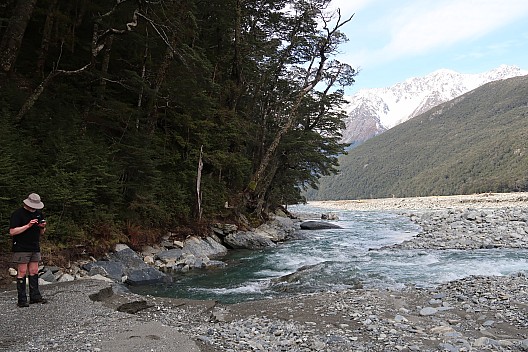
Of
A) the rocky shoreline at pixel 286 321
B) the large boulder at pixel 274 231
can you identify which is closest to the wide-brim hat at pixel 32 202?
the rocky shoreline at pixel 286 321

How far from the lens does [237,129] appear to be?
70.1 feet

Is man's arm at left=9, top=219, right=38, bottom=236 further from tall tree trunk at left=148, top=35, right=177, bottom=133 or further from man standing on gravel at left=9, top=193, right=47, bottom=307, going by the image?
tall tree trunk at left=148, top=35, right=177, bottom=133

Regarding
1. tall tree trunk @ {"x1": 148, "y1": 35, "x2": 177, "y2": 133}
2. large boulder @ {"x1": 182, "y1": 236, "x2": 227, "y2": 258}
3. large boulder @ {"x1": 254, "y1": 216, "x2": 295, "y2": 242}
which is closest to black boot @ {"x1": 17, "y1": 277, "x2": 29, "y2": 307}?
large boulder @ {"x1": 182, "y1": 236, "x2": 227, "y2": 258}

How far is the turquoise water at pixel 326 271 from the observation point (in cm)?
1059

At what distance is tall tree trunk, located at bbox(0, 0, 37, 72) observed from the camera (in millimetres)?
11188

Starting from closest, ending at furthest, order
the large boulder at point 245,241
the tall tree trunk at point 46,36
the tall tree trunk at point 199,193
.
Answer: the tall tree trunk at point 46,36 → the tall tree trunk at point 199,193 → the large boulder at point 245,241

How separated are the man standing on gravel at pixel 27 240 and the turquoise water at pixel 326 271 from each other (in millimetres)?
3638

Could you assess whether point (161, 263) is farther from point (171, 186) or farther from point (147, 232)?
point (171, 186)

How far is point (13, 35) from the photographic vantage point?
11.3 meters

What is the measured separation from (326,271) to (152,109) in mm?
10079

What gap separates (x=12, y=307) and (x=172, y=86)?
11.6 meters

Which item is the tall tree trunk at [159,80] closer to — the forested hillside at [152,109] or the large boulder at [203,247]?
the forested hillside at [152,109]

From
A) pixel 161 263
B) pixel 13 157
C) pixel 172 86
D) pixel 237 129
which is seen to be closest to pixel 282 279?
pixel 161 263

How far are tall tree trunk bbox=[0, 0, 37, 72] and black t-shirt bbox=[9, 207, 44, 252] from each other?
6558 millimetres
